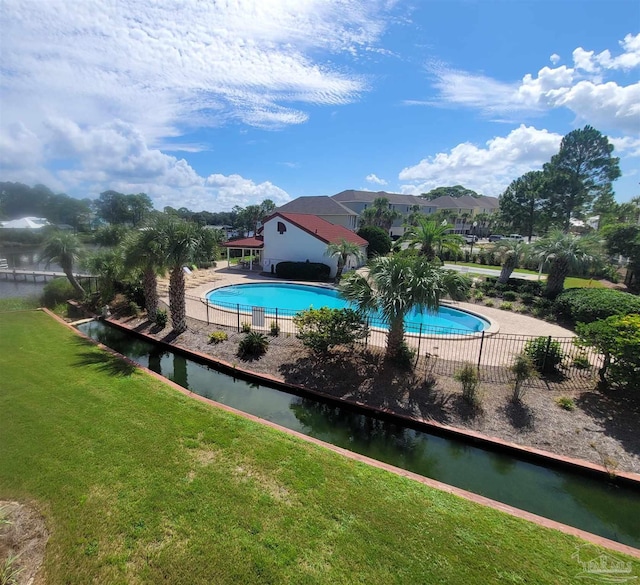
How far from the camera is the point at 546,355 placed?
10625 mm

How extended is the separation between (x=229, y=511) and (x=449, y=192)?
124105 mm

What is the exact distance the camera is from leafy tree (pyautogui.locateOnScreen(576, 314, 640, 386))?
8.57 meters

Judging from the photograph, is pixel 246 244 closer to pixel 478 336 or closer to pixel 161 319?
pixel 161 319

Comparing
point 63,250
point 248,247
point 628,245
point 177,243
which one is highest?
point 628,245

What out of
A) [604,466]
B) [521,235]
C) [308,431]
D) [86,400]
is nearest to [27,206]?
[86,400]


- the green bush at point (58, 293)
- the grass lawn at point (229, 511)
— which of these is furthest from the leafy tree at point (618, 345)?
the green bush at point (58, 293)

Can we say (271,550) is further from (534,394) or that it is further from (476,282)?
(476,282)

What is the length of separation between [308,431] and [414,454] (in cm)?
279

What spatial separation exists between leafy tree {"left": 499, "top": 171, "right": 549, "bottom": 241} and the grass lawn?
49.9 metres

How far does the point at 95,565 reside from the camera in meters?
4.11

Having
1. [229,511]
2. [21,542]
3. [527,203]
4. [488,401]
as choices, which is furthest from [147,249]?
[527,203]

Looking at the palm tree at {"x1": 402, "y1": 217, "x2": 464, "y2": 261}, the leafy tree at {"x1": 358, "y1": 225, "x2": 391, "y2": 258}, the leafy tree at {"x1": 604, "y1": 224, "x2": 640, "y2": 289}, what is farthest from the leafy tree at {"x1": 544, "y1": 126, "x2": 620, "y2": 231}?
the palm tree at {"x1": 402, "y1": 217, "x2": 464, "y2": 261}

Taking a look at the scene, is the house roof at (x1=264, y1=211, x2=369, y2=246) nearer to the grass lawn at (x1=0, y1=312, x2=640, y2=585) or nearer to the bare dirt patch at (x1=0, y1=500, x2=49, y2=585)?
the grass lawn at (x1=0, y1=312, x2=640, y2=585)

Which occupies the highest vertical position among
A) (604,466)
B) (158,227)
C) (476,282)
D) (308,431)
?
(158,227)
